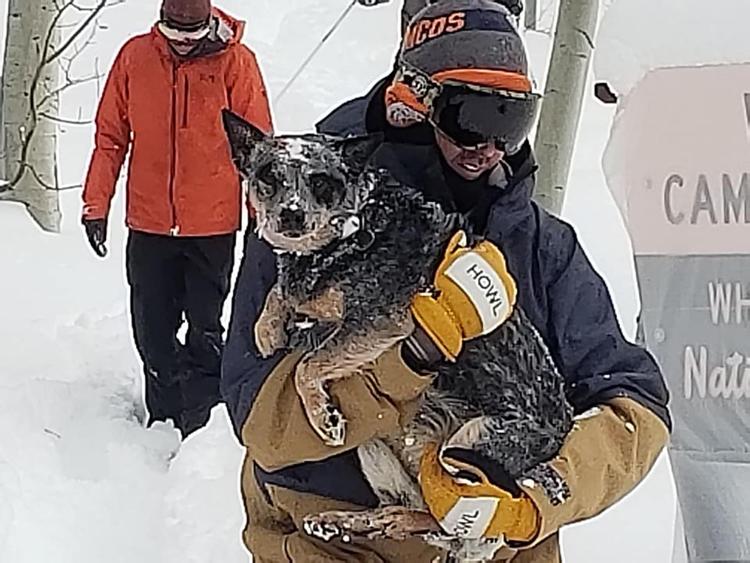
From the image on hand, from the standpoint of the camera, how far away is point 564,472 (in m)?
2.41

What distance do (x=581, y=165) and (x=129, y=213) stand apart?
9.50 metres

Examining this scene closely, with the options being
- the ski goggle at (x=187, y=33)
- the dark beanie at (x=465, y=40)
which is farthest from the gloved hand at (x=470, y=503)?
the ski goggle at (x=187, y=33)

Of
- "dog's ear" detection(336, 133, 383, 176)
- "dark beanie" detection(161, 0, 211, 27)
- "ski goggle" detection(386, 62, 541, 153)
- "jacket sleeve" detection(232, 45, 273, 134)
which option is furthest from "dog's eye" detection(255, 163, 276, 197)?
"dark beanie" detection(161, 0, 211, 27)

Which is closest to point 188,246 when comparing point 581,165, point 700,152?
point 700,152

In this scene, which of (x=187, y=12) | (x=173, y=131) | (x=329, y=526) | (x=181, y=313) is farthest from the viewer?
(x=181, y=313)

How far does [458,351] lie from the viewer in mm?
2289

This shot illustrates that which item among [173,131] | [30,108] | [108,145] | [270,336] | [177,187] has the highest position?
[270,336]

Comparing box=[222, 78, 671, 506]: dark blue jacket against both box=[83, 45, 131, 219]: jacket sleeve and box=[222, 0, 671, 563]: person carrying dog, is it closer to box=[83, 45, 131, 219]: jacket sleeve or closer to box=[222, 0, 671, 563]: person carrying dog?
box=[222, 0, 671, 563]: person carrying dog

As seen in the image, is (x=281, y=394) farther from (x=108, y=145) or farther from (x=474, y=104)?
(x=108, y=145)

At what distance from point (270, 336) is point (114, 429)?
3.73 meters

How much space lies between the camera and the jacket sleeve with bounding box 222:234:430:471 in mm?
2299

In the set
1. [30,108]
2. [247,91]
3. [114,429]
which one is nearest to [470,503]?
[247,91]

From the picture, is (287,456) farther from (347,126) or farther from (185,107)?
(185,107)

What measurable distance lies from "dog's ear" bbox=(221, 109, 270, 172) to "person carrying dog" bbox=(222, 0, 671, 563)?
154 millimetres
